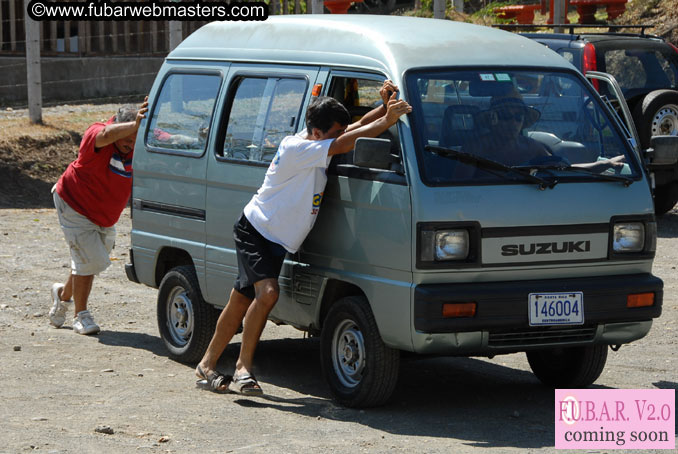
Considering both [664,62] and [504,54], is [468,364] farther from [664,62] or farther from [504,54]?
[664,62]

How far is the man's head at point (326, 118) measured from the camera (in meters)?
6.88

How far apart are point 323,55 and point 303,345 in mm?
2675

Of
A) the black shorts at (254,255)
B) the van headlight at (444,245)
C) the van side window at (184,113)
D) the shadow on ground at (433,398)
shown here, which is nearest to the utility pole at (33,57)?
the shadow on ground at (433,398)

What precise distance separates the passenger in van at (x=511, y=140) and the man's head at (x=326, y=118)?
76cm

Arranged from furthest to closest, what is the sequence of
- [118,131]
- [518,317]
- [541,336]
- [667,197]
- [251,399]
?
1. [667,197]
2. [118,131]
3. [251,399]
4. [541,336]
5. [518,317]

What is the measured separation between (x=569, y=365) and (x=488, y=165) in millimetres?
1640

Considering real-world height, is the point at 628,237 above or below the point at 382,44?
below

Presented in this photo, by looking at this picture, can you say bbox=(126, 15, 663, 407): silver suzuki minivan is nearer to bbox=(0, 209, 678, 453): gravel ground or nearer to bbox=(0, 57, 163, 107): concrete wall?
bbox=(0, 209, 678, 453): gravel ground

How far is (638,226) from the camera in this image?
22.5ft

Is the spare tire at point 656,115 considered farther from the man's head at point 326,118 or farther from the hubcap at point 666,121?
the man's head at point 326,118

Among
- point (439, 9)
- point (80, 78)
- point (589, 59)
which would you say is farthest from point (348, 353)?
point (80, 78)

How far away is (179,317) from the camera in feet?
28.0

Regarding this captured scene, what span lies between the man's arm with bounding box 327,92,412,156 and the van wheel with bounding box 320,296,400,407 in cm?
86

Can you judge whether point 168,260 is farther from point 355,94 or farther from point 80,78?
point 80,78
